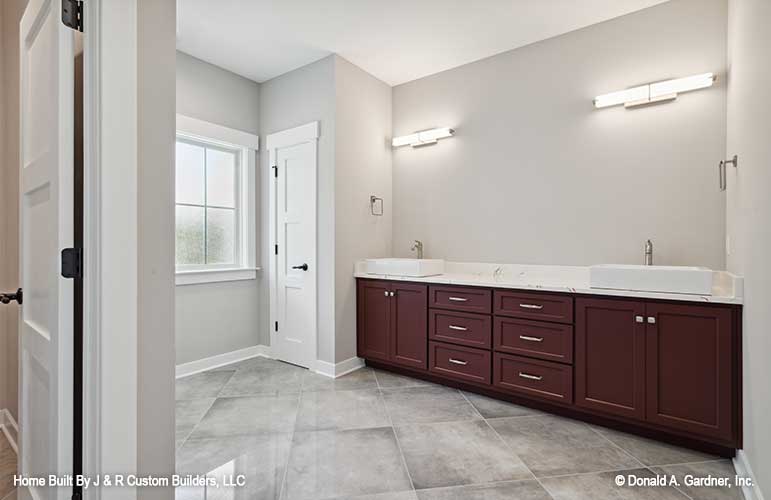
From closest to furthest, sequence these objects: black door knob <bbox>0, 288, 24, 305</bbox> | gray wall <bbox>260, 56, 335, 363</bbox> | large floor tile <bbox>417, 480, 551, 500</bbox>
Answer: black door knob <bbox>0, 288, 24, 305</bbox> → large floor tile <bbox>417, 480, 551, 500</bbox> → gray wall <bbox>260, 56, 335, 363</bbox>

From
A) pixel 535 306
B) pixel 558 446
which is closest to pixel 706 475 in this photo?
pixel 558 446

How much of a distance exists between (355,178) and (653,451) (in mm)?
2980

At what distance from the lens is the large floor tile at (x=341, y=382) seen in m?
3.04

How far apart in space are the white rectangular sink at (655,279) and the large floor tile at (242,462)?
2.20 meters

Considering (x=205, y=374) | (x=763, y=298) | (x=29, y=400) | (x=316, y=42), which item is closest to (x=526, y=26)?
(x=316, y=42)

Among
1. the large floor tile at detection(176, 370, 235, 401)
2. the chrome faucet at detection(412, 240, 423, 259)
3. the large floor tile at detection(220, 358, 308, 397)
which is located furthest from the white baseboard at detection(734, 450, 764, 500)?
the large floor tile at detection(176, 370, 235, 401)

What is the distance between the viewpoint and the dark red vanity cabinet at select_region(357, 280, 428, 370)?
3.16 m

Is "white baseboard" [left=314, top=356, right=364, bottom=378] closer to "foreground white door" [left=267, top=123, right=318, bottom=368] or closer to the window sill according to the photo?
"foreground white door" [left=267, top=123, right=318, bottom=368]

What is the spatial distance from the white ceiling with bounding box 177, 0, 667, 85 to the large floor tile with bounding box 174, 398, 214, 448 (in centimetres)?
291

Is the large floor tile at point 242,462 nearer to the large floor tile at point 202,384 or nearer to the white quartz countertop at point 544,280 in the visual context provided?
the large floor tile at point 202,384

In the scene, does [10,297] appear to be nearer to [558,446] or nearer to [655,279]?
[558,446]

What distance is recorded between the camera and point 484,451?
6.86 feet

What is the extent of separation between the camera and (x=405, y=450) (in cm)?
210

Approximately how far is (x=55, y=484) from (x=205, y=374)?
2340mm
